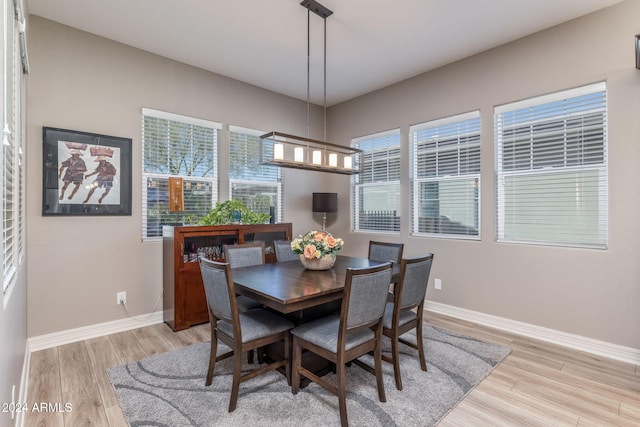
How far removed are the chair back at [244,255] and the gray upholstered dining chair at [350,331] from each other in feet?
3.56

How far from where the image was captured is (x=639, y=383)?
2430 mm

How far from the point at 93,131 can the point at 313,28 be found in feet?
7.95

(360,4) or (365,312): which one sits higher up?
(360,4)

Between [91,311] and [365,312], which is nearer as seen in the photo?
[365,312]

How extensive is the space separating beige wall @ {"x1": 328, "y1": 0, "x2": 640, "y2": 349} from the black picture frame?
3.39 meters

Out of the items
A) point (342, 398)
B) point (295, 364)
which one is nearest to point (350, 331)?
point (342, 398)

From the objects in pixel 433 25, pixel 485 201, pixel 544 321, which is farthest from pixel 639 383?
pixel 433 25

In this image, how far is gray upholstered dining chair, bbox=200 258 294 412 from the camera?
2059 millimetres

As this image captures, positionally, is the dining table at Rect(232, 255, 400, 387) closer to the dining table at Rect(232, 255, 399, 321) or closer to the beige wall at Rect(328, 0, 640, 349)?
the dining table at Rect(232, 255, 399, 321)

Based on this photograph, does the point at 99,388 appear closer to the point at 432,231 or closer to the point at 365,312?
Result: the point at 365,312

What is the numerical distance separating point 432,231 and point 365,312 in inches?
98.5

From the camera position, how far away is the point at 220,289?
2.11 metres

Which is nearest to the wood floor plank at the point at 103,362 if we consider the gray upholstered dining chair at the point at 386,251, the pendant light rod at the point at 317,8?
the gray upholstered dining chair at the point at 386,251

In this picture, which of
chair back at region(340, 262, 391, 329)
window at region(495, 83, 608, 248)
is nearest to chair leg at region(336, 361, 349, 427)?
chair back at region(340, 262, 391, 329)
